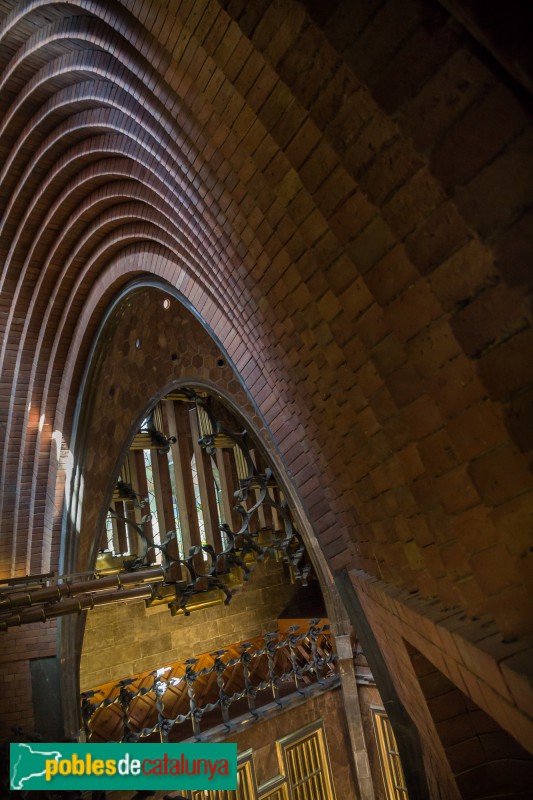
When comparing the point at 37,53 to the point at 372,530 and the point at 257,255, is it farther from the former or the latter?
the point at 372,530

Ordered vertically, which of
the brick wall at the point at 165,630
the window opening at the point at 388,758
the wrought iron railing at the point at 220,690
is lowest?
the window opening at the point at 388,758

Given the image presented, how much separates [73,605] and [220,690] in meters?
2.18

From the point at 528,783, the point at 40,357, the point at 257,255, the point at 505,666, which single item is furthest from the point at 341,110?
the point at 40,357

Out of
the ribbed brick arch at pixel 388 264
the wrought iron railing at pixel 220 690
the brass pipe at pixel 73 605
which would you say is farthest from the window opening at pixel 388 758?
the ribbed brick arch at pixel 388 264

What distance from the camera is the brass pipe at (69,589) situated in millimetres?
6101

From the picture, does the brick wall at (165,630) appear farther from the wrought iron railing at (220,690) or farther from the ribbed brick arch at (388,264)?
the ribbed brick arch at (388,264)

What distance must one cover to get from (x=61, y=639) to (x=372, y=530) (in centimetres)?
724

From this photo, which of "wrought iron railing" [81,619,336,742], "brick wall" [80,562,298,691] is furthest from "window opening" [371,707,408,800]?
"brick wall" [80,562,298,691]

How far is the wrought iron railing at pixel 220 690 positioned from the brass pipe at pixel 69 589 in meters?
1.21

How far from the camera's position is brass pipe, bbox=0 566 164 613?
6.10 meters

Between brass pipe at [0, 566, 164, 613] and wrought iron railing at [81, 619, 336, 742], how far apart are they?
1.21 metres

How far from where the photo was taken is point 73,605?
22.5 ft

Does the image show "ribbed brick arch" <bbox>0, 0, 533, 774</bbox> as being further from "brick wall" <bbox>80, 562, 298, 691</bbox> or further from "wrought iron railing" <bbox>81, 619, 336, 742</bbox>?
"brick wall" <bbox>80, 562, 298, 691</bbox>

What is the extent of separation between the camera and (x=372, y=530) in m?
2.64
